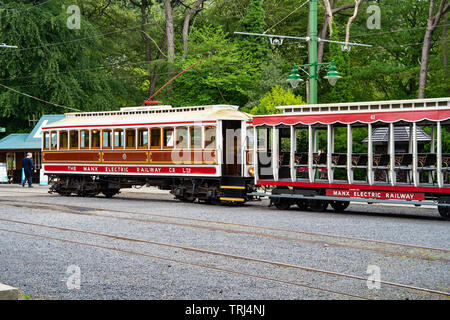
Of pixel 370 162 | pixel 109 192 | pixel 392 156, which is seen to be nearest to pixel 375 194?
pixel 370 162

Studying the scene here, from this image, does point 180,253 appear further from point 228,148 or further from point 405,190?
point 228,148

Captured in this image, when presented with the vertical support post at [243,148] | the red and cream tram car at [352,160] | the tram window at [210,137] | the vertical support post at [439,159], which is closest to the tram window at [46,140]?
the tram window at [210,137]

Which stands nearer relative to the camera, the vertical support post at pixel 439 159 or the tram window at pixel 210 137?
the vertical support post at pixel 439 159

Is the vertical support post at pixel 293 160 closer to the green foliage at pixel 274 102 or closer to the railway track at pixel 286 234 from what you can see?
the railway track at pixel 286 234

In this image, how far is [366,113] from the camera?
1780 centimetres

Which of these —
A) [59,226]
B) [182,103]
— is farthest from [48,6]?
[59,226]

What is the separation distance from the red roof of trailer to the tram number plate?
6.29 feet

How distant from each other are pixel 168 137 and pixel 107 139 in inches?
131

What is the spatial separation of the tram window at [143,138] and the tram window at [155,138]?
28 centimetres

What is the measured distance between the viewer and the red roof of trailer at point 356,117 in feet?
54.3

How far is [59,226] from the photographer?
15.2 metres

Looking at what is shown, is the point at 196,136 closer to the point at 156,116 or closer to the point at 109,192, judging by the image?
the point at 156,116

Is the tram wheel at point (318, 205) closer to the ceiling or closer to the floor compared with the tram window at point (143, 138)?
closer to the floor

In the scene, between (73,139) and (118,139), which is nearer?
(118,139)
